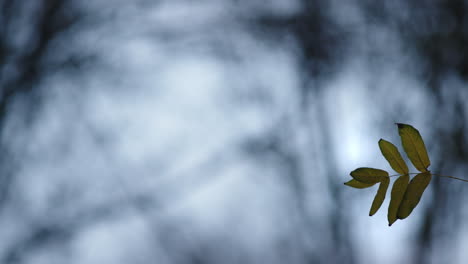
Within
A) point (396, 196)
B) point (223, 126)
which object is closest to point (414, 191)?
point (396, 196)

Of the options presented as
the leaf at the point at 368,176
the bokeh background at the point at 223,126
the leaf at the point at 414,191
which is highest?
the bokeh background at the point at 223,126

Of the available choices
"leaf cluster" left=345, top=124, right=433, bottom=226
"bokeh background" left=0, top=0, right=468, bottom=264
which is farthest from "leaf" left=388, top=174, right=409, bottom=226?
"bokeh background" left=0, top=0, right=468, bottom=264

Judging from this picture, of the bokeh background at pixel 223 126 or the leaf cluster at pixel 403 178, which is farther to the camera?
the bokeh background at pixel 223 126

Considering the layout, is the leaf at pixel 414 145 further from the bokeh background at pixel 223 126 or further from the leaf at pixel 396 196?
the bokeh background at pixel 223 126

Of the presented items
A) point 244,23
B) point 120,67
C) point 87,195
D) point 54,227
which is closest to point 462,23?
point 244,23

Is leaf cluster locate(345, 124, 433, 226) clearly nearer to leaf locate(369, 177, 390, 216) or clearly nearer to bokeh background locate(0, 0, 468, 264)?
leaf locate(369, 177, 390, 216)

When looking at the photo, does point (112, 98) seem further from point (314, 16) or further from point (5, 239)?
point (314, 16)

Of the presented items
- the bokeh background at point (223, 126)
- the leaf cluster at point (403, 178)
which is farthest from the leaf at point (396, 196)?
the bokeh background at point (223, 126)
